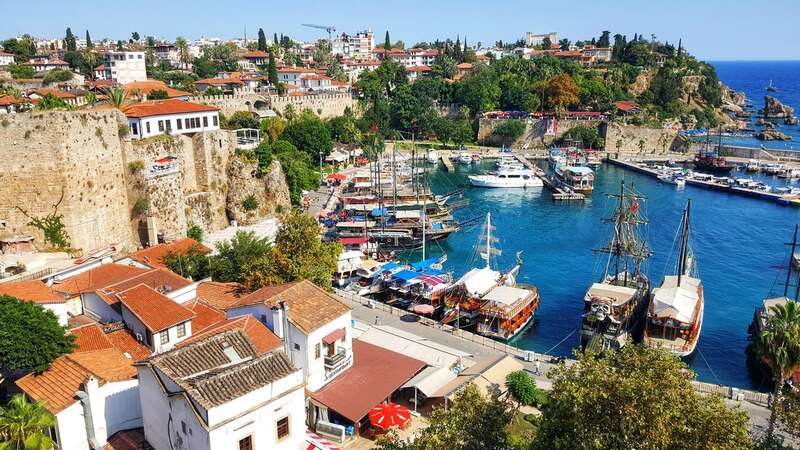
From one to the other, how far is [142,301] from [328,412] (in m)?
7.98

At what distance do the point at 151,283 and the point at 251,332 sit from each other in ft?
22.7

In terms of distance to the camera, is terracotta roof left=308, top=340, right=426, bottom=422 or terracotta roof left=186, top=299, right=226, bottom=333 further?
terracotta roof left=186, top=299, right=226, bottom=333

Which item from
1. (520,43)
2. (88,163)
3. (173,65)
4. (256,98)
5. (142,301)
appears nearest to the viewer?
(142,301)

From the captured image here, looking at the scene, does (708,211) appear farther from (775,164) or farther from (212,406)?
(212,406)

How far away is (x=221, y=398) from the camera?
14.1m

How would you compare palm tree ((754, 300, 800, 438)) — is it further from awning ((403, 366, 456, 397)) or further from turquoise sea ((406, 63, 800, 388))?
awning ((403, 366, 456, 397))

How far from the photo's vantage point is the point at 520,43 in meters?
181

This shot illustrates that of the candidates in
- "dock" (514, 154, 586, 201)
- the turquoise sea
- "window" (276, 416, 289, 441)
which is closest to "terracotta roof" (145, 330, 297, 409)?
"window" (276, 416, 289, 441)

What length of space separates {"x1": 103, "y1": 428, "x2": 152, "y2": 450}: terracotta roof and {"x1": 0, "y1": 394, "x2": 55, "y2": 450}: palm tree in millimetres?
2143

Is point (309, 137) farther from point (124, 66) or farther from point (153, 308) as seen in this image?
point (153, 308)

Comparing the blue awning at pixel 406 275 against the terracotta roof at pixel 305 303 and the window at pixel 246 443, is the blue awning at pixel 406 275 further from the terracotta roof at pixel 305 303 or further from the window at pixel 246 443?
the window at pixel 246 443

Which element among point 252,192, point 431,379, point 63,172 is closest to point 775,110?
point 252,192

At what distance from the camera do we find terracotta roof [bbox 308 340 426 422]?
19.4 meters

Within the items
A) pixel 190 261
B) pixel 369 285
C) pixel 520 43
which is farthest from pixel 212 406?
pixel 520 43
